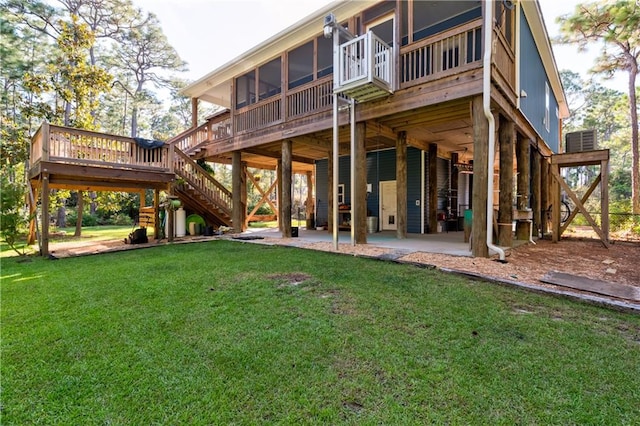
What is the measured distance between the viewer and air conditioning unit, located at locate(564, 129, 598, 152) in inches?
399

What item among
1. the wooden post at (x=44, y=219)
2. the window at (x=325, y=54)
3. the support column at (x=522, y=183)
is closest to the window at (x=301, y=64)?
the window at (x=325, y=54)

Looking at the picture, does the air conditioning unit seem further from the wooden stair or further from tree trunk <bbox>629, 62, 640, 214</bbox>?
the wooden stair

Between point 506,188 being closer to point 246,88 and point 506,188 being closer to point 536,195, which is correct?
point 536,195

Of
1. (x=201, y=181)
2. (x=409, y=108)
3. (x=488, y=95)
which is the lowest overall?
(x=201, y=181)

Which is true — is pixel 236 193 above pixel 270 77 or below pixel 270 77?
below

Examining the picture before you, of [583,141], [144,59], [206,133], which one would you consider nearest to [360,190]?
[206,133]

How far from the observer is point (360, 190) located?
7082 millimetres

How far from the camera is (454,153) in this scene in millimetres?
12266

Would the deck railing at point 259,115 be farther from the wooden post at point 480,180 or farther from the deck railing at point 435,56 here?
the wooden post at point 480,180

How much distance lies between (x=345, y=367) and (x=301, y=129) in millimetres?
7162

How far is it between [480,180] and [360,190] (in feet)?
8.22

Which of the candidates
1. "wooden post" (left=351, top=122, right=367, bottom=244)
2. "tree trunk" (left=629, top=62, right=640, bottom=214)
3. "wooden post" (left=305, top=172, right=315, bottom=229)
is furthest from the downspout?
"tree trunk" (left=629, top=62, right=640, bottom=214)

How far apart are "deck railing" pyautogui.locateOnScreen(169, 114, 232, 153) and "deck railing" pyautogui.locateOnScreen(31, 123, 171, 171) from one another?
2.77 m

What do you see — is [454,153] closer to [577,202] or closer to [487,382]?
[577,202]
